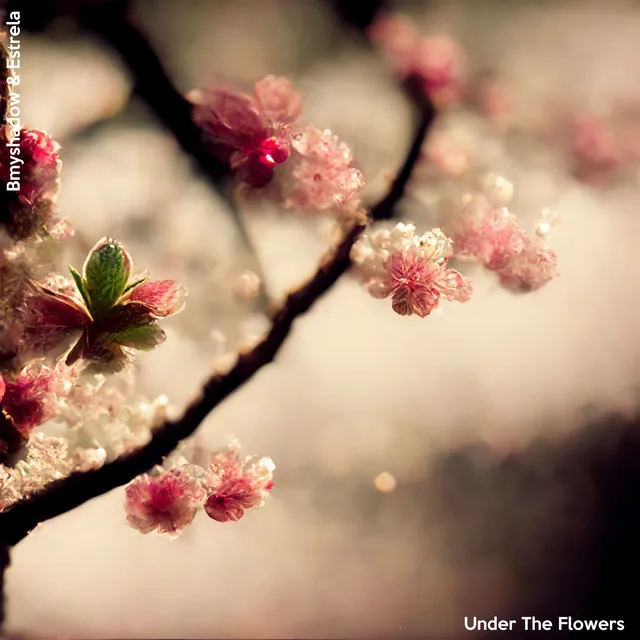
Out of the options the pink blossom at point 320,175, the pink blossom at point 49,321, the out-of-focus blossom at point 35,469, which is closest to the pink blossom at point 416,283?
the pink blossom at point 320,175

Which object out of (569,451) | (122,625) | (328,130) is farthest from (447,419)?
(122,625)

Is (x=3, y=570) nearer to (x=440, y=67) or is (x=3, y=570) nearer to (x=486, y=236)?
(x=486, y=236)

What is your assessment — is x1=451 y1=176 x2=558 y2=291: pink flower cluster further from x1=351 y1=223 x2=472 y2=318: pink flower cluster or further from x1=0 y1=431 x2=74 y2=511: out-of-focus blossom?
x1=0 y1=431 x2=74 y2=511: out-of-focus blossom

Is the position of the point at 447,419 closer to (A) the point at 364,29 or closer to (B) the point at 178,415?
(B) the point at 178,415

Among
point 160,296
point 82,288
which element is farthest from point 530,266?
point 82,288

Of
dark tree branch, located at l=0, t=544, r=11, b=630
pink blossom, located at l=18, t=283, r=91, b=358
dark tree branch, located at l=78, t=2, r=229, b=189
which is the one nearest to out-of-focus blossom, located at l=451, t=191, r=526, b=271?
dark tree branch, located at l=78, t=2, r=229, b=189

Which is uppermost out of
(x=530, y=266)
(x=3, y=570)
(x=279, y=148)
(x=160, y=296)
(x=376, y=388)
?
(x=279, y=148)

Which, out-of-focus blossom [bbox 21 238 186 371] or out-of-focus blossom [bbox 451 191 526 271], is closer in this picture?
out-of-focus blossom [bbox 21 238 186 371]
